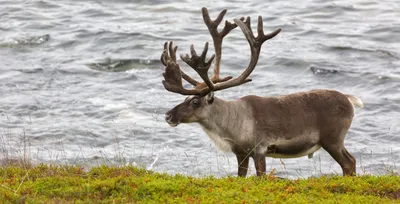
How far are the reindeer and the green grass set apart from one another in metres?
1.81

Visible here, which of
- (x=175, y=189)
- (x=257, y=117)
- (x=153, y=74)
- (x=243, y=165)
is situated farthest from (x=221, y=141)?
(x=153, y=74)

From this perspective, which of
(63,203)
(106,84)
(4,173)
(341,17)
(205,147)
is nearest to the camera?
(63,203)

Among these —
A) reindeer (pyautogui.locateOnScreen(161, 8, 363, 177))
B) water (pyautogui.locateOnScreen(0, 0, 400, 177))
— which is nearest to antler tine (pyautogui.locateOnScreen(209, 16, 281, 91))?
reindeer (pyautogui.locateOnScreen(161, 8, 363, 177))

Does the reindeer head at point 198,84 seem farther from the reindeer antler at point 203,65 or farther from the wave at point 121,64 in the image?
the wave at point 121,64

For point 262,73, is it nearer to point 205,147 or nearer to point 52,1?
point 205,147

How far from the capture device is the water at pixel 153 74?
1461 centimetres

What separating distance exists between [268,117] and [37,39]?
1271 centimetres

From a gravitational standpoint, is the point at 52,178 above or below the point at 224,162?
above

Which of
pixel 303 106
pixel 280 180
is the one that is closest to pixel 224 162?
pixel 303 106

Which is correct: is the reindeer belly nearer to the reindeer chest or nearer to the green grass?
the reindeer chest

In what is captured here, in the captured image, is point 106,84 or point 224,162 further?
point 106,84

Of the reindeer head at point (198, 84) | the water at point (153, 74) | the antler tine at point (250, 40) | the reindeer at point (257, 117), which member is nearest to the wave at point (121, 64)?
the water at point (153, 74)

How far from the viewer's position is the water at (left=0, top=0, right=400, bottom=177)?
14609 millimetres

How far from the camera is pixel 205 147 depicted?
1527 centimetres
